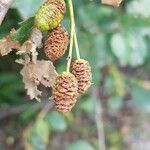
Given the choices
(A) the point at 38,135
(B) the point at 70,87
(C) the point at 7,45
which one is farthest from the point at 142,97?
(B) the point at 70,87

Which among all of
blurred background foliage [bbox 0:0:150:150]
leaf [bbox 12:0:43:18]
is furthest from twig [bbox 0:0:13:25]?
blurred background foliage [bbox 0:0:150:150]

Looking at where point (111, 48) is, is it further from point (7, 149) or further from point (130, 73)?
point (130, 73)

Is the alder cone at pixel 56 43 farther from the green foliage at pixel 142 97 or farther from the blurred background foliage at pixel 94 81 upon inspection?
the green foliage at pixel 142 97

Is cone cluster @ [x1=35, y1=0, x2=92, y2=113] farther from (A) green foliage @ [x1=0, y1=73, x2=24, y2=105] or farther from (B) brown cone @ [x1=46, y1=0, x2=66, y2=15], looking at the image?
(A) green foliage @ [x1=0, y1=73, x2=24, y2=105]

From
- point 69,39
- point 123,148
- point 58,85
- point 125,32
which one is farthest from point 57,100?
point 123,148

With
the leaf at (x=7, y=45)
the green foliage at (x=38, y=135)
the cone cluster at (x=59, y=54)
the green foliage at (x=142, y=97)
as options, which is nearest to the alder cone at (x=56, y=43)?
the cone cluster at (x=59, y=54)

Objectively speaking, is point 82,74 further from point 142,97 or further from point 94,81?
point 142,97
